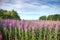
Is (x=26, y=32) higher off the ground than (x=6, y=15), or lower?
lower

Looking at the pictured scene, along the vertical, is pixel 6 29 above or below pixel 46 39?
above

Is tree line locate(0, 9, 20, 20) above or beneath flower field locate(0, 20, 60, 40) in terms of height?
above

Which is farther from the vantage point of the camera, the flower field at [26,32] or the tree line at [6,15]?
the tree line at [6,15]

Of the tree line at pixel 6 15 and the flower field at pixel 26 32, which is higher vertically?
the tree line at pixel 6 15

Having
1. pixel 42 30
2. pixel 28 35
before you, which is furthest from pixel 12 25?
pixel 42 30

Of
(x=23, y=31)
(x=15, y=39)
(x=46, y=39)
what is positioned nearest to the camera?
(x=15, y=39)

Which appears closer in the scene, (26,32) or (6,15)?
(26,32)

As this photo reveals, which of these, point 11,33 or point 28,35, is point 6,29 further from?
point 28,35

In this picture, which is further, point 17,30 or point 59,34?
point 59,34

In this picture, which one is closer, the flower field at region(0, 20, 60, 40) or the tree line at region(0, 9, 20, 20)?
the flower field at region(0, 20, 60, 40)

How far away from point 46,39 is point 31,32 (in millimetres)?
719

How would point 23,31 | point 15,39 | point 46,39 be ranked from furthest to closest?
point 46,39
point 23,31
point 15,39

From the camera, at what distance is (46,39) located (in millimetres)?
6359

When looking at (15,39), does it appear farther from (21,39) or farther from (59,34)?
(59,34)
